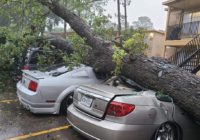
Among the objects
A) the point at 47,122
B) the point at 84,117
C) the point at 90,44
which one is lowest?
the point at 47,122

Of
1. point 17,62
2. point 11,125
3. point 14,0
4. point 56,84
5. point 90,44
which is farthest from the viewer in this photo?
point 17,62

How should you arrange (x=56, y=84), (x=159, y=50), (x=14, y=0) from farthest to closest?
(x=159, y=50) < (x=14, y=0) < (x=56, y=84)

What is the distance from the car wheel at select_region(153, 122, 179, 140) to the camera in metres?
5.29

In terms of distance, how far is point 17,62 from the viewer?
11.4 meters

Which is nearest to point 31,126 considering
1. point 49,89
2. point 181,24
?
point 49,89

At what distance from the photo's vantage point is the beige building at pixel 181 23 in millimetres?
18078

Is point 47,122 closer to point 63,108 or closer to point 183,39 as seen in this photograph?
point 63,108

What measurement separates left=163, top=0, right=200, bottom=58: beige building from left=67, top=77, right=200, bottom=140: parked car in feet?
41.1

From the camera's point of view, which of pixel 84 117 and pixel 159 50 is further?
pixel 159 50

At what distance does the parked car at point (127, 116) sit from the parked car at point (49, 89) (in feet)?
4.20

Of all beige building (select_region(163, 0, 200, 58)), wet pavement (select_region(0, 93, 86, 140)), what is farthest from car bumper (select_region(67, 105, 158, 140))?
beige building (select_region(163, 0, 200, 58))

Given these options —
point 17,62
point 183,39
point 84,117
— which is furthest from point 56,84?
point 183,39

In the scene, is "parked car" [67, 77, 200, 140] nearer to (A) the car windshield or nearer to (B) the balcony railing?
(A) the car windshield

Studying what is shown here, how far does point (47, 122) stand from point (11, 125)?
80 cm
